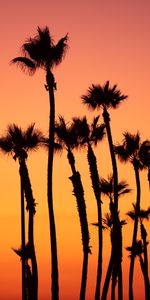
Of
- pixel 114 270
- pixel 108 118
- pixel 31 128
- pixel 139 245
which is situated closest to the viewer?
pixel 31 128

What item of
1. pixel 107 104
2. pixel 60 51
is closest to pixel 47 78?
pixel 60 51

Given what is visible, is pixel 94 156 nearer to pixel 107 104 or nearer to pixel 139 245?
pixel 107 104

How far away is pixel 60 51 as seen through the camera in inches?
1454

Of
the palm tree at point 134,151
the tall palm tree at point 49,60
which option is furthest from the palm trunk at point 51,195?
the palm tree at point 134,151

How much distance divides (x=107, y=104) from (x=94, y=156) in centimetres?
378

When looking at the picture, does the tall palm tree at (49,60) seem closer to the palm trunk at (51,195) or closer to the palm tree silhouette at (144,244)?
the palm trunk at (51,195)

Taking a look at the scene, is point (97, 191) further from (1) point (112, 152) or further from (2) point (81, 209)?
(2) point (81, 209)

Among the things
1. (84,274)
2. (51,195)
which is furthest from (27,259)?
(51,195)

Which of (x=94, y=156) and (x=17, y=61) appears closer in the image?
(x=17, y=61)

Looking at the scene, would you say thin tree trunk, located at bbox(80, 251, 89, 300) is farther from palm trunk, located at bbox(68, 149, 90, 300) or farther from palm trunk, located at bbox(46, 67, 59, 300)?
palm trunk, located at bbox(46, 67, 59, 300)

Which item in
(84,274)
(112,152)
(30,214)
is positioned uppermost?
(112,152)

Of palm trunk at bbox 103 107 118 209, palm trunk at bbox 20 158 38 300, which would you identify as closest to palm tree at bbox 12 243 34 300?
palm trunk at bbox 20 158 38 300

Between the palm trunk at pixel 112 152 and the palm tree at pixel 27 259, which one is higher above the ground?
the palm trunk at pixel 112 152

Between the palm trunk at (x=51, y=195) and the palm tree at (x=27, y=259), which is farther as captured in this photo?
the palm tree at (x=27, y=259)
